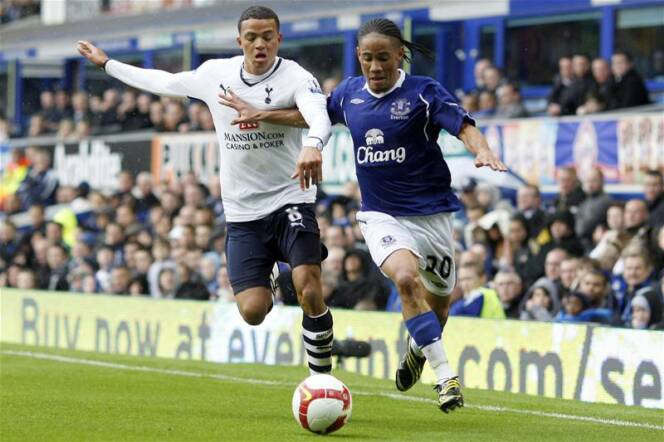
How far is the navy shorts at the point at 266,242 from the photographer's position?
32.1ft

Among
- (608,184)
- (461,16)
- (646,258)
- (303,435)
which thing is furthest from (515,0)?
(303,435)

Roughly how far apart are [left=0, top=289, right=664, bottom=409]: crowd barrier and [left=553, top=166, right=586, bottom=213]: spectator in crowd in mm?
2698

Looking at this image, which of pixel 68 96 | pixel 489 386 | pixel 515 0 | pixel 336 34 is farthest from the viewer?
pixel 68 96

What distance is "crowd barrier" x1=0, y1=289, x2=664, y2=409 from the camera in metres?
12.2

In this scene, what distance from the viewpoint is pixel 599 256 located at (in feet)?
48.6

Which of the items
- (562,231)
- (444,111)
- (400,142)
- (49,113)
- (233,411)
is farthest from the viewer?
(49,113)

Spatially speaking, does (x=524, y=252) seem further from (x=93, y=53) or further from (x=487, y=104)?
(x=93, y=53)

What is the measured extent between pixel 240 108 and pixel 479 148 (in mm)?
1806

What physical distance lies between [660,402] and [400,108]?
3.86m

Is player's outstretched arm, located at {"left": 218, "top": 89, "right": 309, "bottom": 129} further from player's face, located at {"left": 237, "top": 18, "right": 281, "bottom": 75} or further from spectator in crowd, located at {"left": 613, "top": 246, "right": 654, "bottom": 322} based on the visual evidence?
spectator in crowd, located at {"left": 613, "top": 246, "right": 654, "bottom": 322}

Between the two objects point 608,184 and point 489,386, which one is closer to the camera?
point 489,386

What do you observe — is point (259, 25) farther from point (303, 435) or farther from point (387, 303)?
point (387, 303)

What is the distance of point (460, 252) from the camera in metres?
16.0

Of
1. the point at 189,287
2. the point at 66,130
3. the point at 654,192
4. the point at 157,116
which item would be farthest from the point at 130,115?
the point at 654,192
